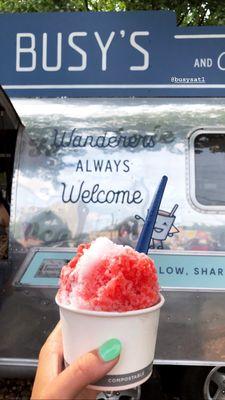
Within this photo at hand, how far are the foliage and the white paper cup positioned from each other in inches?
239

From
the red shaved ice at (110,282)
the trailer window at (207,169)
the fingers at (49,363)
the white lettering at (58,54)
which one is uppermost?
the white lettering at (58,54)

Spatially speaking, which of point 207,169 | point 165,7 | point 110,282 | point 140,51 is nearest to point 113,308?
point 110,282

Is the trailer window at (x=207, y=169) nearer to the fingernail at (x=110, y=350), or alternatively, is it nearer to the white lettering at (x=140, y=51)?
the white lettering at (x=140, y=51)

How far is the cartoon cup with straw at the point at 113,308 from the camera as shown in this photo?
127cm

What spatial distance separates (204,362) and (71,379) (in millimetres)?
1980

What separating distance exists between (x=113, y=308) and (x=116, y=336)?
8 centimetres

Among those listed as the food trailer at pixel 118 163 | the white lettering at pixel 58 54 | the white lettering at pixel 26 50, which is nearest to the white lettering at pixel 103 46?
the food trailer at pixel 118 163

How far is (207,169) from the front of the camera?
333 cm

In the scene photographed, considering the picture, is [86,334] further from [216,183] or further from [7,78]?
[7,78]

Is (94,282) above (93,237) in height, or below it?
above

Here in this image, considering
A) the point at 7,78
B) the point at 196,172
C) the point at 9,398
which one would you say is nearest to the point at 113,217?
the point at 196,172

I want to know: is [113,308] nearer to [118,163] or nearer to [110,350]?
[110,350]

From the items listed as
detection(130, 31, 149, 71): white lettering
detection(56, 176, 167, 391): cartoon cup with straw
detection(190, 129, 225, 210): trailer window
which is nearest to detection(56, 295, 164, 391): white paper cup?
detection(56, 176, 167, 391): cartoon cup with straw

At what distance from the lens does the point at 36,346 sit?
3053mm
